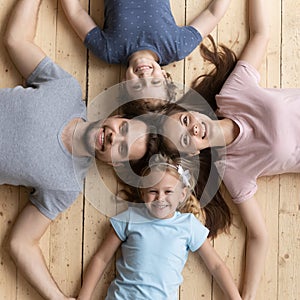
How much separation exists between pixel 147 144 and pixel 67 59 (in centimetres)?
37

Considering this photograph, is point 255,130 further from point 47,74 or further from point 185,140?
point 47,74

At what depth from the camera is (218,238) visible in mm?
1286

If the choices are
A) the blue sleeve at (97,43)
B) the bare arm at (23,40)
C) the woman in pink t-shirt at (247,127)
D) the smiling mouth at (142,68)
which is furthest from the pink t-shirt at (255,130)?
the bare arm at (23,40)

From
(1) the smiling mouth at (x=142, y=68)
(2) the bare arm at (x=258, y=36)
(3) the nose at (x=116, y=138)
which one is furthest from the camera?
(2) the bare arm at (x=258, y=36)

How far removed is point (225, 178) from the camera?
124 cm

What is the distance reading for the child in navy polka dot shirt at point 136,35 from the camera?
3.93 feet

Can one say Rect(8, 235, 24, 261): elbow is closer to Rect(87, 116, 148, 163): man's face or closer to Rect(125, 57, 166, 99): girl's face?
Rect(87, 116, 148, 163): man's face

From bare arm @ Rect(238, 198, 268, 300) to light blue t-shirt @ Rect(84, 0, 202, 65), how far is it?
45cm

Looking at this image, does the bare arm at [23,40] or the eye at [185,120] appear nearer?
the eye at [185,120]

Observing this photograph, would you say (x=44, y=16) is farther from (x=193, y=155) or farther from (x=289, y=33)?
→ (x=289, y=33)

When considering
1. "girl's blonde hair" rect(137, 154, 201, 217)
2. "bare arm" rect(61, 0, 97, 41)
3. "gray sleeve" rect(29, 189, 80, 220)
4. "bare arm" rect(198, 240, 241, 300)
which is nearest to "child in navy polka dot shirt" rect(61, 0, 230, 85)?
"bare arm" rect(61, 0, 97, 41)

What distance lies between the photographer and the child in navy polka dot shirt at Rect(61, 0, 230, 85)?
1.20m

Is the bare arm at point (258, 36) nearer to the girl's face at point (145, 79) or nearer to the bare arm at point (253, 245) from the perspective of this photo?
the girl's face at point (145, 79)

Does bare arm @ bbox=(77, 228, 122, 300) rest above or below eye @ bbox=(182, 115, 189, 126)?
below
